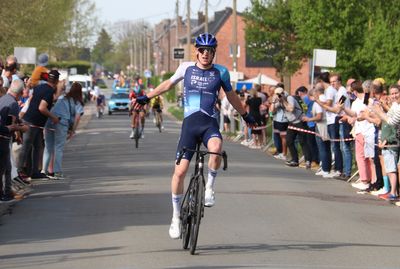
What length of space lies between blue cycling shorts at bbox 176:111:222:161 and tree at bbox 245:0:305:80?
55.2 m

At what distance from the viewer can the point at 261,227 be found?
13.4m

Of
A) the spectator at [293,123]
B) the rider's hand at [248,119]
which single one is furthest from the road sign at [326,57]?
the rider's hand at [248,119]

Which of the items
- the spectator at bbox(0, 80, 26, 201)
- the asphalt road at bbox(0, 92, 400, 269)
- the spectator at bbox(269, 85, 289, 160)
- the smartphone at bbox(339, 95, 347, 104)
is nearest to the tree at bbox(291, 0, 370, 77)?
the spectator at bbox(269, 85, 289, 160)

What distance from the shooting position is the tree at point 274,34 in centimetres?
6744

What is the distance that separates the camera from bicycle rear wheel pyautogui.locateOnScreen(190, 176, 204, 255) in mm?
11141

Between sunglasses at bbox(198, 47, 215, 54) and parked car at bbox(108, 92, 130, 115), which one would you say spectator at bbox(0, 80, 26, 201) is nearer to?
sunglasses at bbox(198, 47, 215, 54)

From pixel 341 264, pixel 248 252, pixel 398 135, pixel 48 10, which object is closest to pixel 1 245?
pixel 248 252

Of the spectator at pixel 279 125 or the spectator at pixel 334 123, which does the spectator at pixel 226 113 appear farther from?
the spectator at pixel 334 123

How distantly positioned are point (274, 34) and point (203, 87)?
5676 centimetres

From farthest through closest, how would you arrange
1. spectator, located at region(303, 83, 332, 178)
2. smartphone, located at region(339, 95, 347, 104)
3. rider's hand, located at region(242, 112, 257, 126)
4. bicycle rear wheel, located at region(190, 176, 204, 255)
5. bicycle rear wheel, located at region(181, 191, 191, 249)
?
1. spectator, located at region(303, 83, 332, 178)
2. smartphone, located at region(339, 95, 347, 104)
3. rider's hand, located at region(242, 112, 257, 126)
4. bicycle rear wheel, located at region(181, 191, 191, 249)
5. bicycle rear wheel, located at region(190, 176, 204, 255)

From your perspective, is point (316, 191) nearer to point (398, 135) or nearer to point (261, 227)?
point (398, 135)

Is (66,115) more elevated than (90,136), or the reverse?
(66,115)

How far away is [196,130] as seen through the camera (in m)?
11.6

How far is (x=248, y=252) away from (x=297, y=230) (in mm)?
2024
